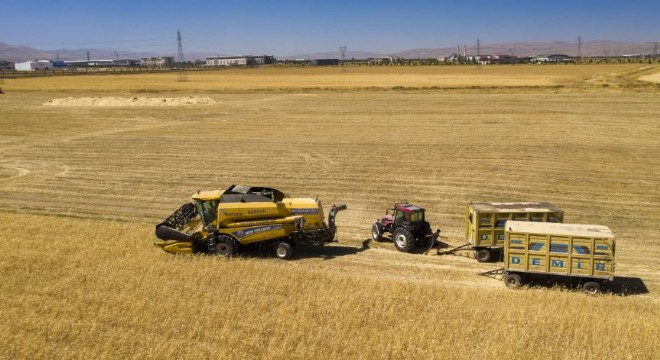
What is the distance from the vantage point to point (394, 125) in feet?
149

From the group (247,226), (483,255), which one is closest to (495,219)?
(483,255)

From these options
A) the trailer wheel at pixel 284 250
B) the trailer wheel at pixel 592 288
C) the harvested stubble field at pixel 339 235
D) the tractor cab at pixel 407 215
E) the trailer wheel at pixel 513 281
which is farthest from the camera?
the tractor cab at pixel 407 215

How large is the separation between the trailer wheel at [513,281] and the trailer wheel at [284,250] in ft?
22.0

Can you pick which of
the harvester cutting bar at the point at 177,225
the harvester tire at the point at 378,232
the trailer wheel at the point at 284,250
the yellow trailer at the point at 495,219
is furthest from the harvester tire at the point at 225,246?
the yellow trailer at the point at 495,219

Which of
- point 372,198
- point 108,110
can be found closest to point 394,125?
point 372,198

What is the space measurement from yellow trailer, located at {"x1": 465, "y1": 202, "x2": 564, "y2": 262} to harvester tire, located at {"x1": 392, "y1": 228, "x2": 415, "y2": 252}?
1.98 meters

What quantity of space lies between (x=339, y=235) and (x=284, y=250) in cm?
354

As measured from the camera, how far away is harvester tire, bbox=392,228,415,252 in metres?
19.3

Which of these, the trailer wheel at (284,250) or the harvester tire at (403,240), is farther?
the harvester tire at (403,240)

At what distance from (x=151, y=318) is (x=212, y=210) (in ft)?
19.9

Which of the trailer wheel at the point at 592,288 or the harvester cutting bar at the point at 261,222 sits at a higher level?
the harvester cutting bar at the point at 261,222

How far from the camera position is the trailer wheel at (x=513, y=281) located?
53.2 ft

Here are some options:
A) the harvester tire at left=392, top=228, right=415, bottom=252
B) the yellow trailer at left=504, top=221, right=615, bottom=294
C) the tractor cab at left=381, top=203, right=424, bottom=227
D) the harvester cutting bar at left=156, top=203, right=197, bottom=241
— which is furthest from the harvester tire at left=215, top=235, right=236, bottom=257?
the yellow trailer at left=504, top=221, right=615, bottom=294

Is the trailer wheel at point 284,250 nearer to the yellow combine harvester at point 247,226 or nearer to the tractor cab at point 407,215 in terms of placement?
the yellow combine harvester at point 247,226
